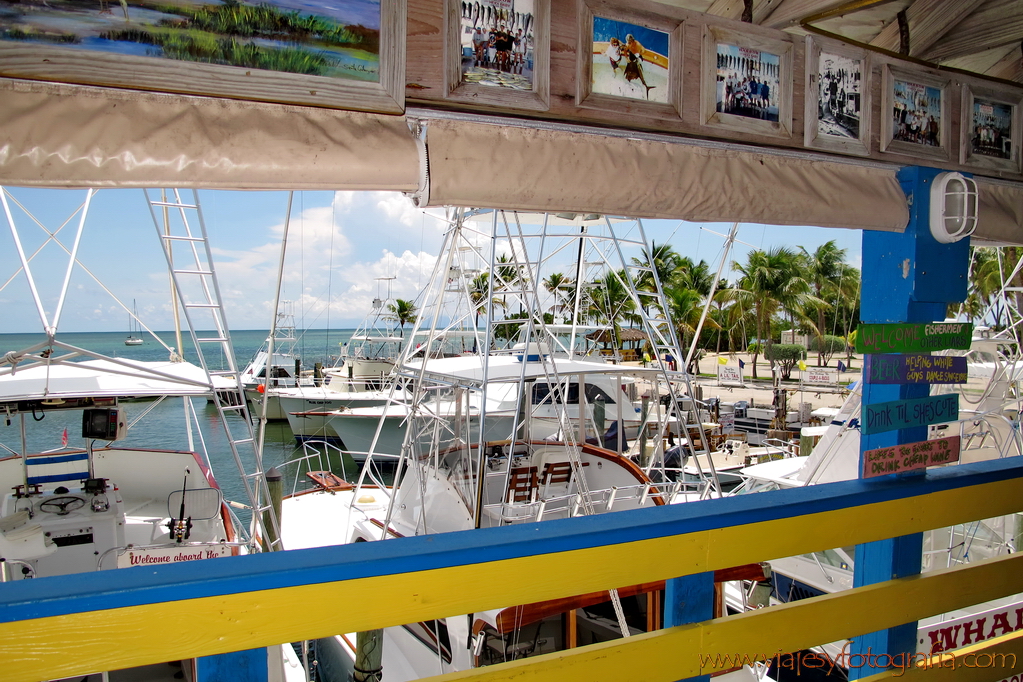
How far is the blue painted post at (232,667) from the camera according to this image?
47.3 inches

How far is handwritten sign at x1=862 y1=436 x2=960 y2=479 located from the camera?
2344 mm

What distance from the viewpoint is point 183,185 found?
5.25ft

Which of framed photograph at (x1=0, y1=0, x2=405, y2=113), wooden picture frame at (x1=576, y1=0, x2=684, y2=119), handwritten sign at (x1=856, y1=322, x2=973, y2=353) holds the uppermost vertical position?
wooden picture frame at (x1=576, y1=0, x2=684, y2=119)

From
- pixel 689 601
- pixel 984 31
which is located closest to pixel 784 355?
pixel 984 31

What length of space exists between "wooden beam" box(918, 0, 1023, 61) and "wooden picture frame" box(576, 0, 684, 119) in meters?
1.84

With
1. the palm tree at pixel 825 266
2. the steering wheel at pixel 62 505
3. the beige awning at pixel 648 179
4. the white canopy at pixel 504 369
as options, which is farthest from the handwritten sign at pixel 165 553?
the palm tree at pixel 825 266

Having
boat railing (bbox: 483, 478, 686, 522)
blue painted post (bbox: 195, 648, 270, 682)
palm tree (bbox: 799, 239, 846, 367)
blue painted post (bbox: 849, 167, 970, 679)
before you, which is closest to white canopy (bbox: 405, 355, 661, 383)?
boat railing (bbox: 483, 478, 686, 522)

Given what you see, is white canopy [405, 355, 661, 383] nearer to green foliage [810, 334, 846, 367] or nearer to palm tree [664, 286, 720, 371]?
palm tree [664, 286, 720, 371]

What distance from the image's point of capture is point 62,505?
6.02 metres

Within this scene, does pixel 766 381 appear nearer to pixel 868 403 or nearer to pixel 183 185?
pixel 868 403

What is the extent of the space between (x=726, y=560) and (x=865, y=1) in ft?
7.93

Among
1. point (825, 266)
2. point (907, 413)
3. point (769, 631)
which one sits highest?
point (825, 266)

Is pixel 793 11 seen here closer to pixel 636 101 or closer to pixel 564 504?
pixel 636 101

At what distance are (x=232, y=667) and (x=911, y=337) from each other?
2.70 m
